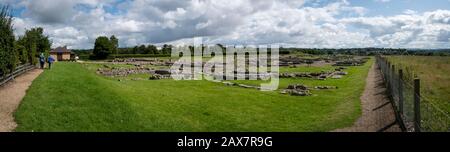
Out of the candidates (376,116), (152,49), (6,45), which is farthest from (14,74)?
(152,49)

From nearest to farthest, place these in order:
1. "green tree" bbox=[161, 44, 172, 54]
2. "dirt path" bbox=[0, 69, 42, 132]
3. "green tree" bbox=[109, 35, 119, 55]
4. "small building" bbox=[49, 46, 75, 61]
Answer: "dirt path" bbox=[0, 69, 42, 132] → "small building" bbox=[49, 46, 75, 61] → "green tree" bbox=[109, 35, 119, 55] → "green tree" bbox=[161, 44, 172, 54]

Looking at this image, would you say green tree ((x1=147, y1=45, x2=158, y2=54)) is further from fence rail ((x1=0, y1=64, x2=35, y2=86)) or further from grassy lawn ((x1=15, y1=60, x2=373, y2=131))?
grassy lawn ((x1=15, y1=60, x2=373, y2=131))

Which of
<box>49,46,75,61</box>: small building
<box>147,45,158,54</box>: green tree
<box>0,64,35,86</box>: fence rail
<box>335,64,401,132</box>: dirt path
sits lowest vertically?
<box>335,64,401,132</box>: dirt path

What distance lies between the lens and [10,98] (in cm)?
1705

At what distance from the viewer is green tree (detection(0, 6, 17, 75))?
20625 mm

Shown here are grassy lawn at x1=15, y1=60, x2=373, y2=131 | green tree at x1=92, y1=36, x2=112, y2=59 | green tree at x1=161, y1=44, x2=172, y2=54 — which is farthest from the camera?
green tree at x1=161, y1=44, x2=172, y2=54

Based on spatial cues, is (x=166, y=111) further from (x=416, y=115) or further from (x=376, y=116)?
(x=416, y=115)

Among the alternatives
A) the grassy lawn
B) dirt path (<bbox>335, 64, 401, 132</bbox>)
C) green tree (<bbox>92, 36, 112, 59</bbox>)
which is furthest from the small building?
dirt path (<bbox>335, 64, 401, 132</bbox>)

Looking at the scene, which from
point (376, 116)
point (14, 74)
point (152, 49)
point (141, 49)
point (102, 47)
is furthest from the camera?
point (141, 49)

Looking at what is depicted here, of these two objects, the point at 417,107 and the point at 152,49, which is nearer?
the point at 417,107

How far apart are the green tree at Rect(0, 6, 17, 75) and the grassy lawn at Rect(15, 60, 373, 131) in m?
1.84

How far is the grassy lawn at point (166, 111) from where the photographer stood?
14.3 meters

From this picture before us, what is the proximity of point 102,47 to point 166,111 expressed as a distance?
83.1 m
